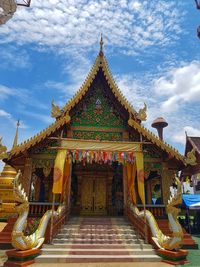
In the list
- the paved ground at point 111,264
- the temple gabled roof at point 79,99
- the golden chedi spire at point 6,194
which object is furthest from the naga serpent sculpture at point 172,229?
the golden chedi spire at point 6,194

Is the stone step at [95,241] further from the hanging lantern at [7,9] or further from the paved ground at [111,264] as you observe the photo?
the hanging lantern at [7,9]

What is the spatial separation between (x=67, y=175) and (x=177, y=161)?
493 centimetres

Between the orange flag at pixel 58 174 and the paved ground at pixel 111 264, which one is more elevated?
the orange flag at pixel 58 174

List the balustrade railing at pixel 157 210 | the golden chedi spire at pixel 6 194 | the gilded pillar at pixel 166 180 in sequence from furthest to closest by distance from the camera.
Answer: the golden chedi spire at pixel 6 194
the gilded pillar at pixel 166 180
the balustrade railing at pixel 157 210

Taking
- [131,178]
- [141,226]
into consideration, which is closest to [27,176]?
[131,178]

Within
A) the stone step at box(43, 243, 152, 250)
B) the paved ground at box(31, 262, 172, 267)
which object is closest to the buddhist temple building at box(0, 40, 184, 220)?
the stone step at box(43, 243, 152, 250)

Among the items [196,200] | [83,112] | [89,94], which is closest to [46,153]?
[83,112]

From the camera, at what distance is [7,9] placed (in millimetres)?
14500

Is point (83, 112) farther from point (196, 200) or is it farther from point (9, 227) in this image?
point (196, 200)

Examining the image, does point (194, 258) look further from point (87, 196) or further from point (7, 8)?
point (7, 8)

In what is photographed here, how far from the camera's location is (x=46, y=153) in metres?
9.82

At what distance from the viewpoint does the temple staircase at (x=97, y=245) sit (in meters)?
6.20

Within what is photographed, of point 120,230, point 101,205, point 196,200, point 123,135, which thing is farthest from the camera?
point 196,200

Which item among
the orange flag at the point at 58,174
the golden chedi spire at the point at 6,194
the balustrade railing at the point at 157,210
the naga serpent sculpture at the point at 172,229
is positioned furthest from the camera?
the golden chedi spire at the point at 6,194
